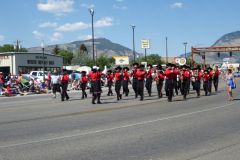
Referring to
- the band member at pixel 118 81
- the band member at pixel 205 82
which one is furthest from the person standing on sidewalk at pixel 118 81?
the band member at pixel 205 82

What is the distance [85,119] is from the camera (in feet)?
51.2

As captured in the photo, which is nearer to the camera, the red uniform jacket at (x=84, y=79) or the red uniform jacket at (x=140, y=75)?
the red uniform jacket at (x=140, y=75)

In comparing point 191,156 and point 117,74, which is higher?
point 117,74

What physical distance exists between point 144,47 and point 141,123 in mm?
64991

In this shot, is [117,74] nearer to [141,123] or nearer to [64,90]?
[64,90]

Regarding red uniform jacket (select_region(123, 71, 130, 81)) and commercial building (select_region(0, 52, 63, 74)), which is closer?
red uniform jacket (select_region(123, 71, 130, 81))

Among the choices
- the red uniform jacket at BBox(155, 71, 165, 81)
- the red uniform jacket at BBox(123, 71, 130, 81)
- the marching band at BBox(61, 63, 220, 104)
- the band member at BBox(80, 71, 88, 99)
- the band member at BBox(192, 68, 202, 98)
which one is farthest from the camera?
the red uniform jacket at BBox(123, 71, 130, 81)

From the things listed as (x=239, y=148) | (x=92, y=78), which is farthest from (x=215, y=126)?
(x=92, y=78)

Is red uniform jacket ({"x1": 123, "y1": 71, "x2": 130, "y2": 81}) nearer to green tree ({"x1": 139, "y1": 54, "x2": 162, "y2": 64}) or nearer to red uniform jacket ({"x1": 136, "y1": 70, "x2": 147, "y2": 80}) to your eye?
red uniform jacket ({"x1": 136, "y1": 70, "x2": 147, "y2": 80})

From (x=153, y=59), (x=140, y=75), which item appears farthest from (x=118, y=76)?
(x=153, y=59)

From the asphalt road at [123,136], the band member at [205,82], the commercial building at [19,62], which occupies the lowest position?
the asphalt road at [123,136]

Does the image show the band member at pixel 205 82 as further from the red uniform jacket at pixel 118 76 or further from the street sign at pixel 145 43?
the street sign at pixel 145 43

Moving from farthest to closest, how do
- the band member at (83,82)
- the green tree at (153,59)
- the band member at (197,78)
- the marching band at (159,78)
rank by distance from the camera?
the green tree at (153,59) < the band member at (83,82) < the band member at (197,78) < the marching band at (159,78)

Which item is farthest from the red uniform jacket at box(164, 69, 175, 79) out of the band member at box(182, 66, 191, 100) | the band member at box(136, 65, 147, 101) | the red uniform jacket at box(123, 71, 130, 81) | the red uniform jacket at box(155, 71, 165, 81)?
the red uniform jacket at box(123, 71, 130, 81)
